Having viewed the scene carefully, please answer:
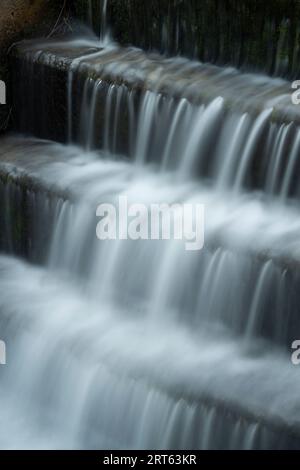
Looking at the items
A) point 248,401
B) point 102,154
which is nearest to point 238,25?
point 102,154

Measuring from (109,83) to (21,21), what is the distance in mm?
1092

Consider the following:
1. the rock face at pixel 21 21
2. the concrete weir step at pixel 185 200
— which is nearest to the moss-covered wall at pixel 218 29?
the rock face at pixel 21 21

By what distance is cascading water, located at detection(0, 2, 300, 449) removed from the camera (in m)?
6.68

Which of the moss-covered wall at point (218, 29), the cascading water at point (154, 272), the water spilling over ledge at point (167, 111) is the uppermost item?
the moss-covered wall at point (218, 29)

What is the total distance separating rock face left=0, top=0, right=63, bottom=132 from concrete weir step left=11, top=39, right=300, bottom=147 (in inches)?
3.2

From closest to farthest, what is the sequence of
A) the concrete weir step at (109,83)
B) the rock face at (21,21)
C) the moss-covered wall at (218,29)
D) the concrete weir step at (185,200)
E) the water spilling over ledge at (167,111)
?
the concrete weir step at (185,200) < the water spilling over ledge at (167,111) < the concrete weir step at (109,83) < the moss-covered wall at (218,29) < the rock face at (21,21)

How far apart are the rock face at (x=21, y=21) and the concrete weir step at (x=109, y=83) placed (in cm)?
8

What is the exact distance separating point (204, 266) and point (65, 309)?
99cm

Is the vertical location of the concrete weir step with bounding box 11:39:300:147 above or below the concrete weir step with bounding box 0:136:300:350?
above

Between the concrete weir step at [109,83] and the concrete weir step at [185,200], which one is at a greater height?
the concrete weir step at [109,83]

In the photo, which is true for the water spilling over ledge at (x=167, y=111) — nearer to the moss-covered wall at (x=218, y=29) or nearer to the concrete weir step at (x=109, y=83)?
the concrete weir step at (x=109, y=83)

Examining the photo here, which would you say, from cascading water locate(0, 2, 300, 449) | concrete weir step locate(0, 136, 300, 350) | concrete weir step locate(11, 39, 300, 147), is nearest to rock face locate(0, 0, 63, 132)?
concrete weir step locate(11, 39, 300, 147)

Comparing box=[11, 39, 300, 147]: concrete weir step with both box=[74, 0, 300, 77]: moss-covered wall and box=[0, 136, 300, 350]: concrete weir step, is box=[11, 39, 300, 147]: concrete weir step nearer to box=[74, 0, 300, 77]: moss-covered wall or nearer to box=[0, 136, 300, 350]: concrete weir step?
box=[74, 0, 300, 77]: moss-covered wall

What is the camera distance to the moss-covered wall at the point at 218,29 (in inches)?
320
